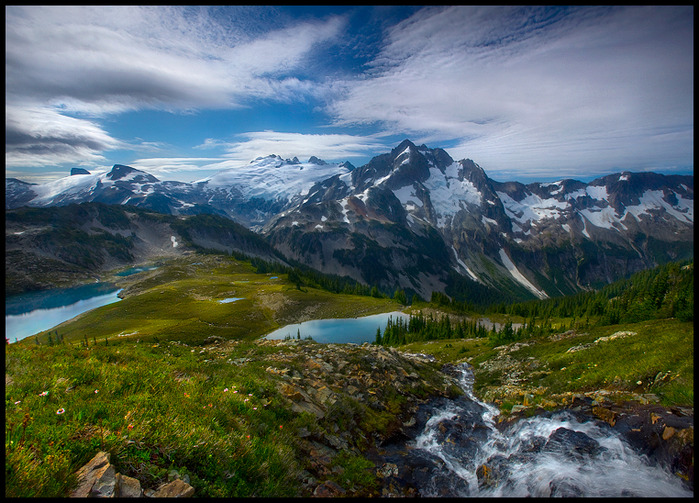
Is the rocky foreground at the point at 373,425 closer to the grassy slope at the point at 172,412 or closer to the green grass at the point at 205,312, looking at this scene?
the grassy slope at the point at 172,412

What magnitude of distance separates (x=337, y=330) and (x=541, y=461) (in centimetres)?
8438

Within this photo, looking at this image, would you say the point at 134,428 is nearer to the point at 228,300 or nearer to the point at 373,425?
the point at 373,425

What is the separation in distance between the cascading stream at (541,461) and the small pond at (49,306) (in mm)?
155253

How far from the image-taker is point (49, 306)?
157250mm

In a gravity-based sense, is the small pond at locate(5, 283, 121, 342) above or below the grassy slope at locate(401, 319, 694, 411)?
below

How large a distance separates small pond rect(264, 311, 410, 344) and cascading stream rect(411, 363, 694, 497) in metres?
66.7

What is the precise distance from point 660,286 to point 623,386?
7056cm

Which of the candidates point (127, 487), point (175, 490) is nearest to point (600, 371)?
point (175, 490)

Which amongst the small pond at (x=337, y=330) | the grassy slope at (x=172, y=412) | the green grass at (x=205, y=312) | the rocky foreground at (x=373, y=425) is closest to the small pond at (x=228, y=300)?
the green grass at (x=205, y=312)

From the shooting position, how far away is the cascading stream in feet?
31.9

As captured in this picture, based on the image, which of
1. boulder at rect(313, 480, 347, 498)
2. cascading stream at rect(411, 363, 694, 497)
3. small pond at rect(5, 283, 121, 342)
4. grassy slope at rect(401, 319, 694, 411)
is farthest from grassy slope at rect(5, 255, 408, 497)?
small pond at rect(5, 283, 121, 342)

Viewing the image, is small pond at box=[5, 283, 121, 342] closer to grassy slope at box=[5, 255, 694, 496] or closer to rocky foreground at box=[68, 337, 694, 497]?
rocky foreground at box=[68, 337, 694, 497]

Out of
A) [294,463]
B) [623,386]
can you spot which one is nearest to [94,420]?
[294,463]

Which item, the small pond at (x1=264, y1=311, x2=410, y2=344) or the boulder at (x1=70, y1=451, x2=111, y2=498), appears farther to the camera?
the small pond at (x1=264, y1=311, x2=410, y2=344)
